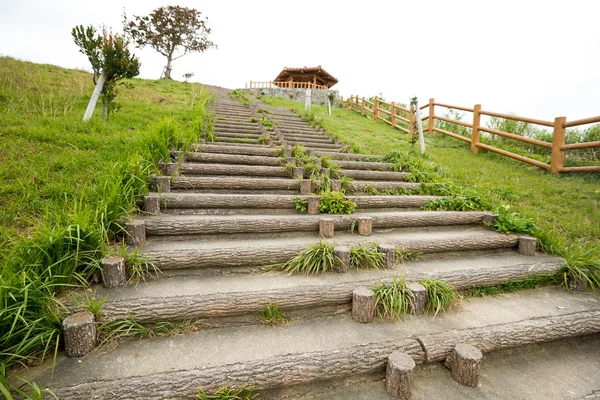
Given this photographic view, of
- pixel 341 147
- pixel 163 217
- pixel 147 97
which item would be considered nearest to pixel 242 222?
pixel 163 217

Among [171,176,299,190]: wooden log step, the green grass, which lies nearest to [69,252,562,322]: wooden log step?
the green grass

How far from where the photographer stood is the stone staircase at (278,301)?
5.69 ft

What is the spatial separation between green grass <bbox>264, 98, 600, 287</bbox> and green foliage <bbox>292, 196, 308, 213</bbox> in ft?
7.51

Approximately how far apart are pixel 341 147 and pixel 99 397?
20.5ft

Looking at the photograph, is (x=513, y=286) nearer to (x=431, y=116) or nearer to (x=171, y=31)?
(x=431, y=116)

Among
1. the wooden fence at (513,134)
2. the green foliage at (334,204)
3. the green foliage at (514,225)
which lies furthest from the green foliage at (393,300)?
the wooden fence at (513,134)

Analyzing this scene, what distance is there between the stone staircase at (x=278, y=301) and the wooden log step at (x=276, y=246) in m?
0.01

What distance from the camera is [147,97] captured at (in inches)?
382

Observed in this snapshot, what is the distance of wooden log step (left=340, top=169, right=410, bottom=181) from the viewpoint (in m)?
4.98

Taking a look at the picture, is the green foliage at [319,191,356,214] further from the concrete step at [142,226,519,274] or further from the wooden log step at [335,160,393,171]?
the wooden log step at [335,160,393,171]

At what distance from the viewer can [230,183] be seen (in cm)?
414

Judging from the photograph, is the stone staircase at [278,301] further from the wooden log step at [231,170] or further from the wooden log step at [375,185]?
the wooden log step at [375,185]

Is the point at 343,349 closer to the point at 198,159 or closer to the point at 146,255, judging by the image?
the point at 146,255

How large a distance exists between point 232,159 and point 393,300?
11.7 ft
